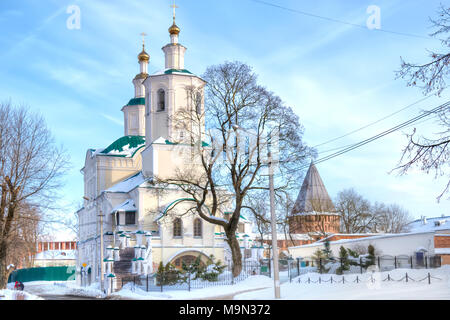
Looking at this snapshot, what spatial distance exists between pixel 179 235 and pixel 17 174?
16.4m

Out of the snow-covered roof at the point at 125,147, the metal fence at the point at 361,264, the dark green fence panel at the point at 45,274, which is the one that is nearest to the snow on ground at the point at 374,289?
the metal fence at the point at 361,264

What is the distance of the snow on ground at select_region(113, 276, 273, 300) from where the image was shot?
2386cm

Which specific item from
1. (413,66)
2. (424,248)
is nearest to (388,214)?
(424,248)

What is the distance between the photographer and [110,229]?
45688 mm

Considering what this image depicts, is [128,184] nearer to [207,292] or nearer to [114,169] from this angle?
[114,169]

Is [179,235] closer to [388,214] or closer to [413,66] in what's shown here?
[413,66]

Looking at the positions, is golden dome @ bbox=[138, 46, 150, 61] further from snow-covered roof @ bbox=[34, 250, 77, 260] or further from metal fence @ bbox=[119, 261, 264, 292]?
snow-covered roof @ bbox=[34, 250, 77, 260]

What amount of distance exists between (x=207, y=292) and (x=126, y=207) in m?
19.8

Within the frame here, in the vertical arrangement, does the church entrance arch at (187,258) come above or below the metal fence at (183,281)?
above

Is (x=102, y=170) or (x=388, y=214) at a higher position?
(x=102, y=170)

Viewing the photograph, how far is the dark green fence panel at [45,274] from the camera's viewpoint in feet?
225

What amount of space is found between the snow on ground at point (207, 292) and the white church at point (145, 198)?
20.8ft

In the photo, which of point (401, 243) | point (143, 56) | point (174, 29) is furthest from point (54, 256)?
point (401, 243)

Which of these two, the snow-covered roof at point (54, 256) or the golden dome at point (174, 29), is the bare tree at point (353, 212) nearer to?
the golden dome at point (174, 29)
